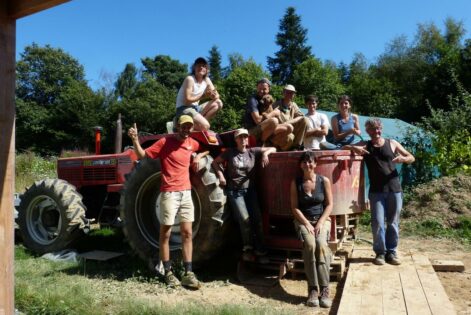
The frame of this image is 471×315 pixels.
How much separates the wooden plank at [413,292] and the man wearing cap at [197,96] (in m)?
2.90

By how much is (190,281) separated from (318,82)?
3563 centimetres

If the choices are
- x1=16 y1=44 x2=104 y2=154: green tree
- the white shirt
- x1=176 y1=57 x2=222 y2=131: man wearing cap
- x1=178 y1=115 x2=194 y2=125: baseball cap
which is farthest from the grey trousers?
x1=16 y1=44 x2=104 y2=154: green tree

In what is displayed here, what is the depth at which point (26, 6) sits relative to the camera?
3037 mm

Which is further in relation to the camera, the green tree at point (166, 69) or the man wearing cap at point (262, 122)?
the green tree at point (166, 69)

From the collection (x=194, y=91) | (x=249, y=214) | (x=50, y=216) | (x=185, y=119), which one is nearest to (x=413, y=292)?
(x=249, y=214)

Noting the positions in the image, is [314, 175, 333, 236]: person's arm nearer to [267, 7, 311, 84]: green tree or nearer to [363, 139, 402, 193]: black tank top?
[363, 139, 402, 193]: black tank top

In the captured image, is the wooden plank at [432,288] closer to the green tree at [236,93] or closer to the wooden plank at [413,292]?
the wooden plank at [413,292]

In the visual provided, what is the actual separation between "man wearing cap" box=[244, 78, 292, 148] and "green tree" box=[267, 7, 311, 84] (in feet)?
141

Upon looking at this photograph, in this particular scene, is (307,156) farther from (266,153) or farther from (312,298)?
(312,298)

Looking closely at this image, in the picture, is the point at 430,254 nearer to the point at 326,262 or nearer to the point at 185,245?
the point at 326,262

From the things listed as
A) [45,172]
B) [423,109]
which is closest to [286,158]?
[45,172]

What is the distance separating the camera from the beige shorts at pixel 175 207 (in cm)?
528

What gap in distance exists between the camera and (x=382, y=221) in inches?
233

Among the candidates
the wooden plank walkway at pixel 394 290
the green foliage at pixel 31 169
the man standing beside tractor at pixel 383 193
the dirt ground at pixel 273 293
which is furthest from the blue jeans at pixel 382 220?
the green foliage at pixel 31 169
